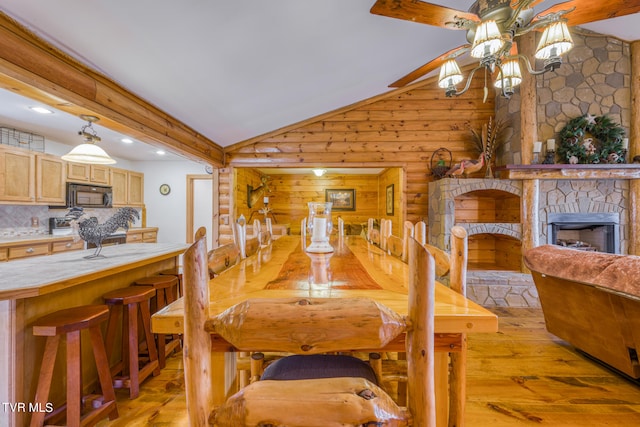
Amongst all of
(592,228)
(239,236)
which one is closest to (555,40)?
(239,236)

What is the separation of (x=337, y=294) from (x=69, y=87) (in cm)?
216

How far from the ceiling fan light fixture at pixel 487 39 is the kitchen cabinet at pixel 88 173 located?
5532 mm

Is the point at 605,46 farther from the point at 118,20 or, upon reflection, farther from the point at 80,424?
the point at 80,424

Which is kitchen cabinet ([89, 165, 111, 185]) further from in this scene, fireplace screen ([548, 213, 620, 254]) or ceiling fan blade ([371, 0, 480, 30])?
fireplace screen ([548, 213, 620, 254])

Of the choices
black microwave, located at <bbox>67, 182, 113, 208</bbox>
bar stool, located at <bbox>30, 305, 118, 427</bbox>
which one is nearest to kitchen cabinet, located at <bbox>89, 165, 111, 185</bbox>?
black microwave, located at <bbox>67, 182, 113, 208</bbox>

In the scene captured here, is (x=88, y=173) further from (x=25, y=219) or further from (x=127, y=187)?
(x=25, y=219)

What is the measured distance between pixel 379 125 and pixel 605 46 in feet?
10.5

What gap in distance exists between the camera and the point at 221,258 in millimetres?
1302

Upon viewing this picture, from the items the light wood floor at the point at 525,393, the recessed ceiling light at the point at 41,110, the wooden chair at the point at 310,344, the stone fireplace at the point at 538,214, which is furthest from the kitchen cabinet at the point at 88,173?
the stone fireplace at the point at 538,214

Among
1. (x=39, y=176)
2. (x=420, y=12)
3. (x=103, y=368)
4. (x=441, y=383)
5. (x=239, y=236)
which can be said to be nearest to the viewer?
(x=441, y=383)

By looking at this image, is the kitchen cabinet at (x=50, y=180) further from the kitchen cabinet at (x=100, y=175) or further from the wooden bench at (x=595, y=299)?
the wooden bench at (x=595, y=299)

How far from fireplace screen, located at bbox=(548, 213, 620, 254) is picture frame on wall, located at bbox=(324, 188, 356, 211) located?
14.1 ft

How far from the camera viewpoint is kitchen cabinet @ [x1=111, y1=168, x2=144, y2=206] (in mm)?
5318

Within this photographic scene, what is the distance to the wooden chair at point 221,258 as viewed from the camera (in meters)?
1.24
